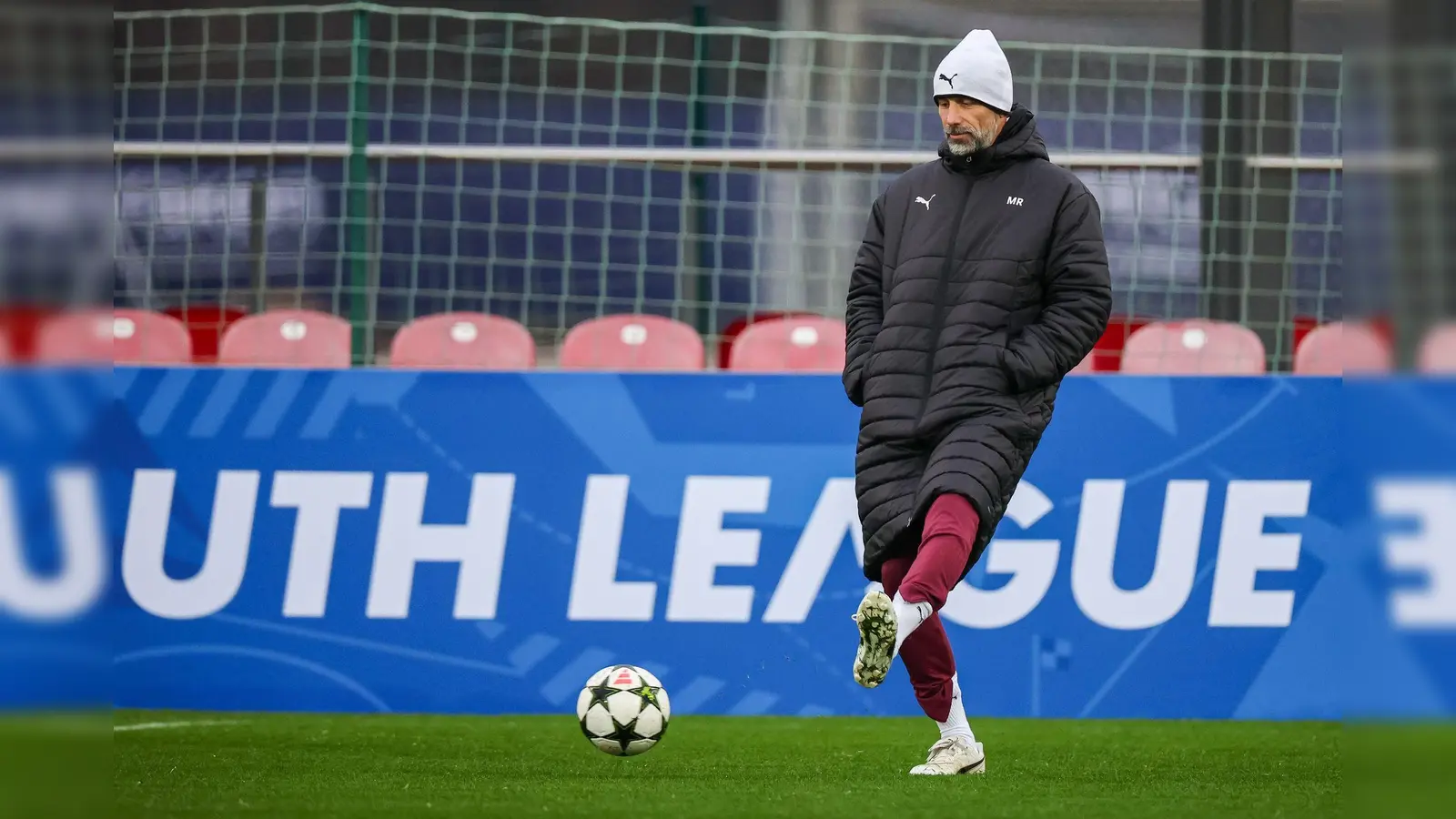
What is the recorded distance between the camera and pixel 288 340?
7664 millimetres

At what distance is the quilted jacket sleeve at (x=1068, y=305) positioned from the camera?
484 centimetres

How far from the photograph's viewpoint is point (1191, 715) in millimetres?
7094

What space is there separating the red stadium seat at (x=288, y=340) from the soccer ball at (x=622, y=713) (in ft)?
8.71

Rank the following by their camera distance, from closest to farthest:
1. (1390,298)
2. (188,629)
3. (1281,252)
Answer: (1390,298) → (188,629) → (1281,252)

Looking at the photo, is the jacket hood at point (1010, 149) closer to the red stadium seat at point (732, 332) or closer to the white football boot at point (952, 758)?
the white football boot at point (952, 758)

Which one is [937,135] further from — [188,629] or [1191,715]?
[188,629]

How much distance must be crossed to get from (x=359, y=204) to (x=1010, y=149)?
11.2 feet

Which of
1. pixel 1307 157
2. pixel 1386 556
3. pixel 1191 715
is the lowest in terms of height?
pixel 1191 715

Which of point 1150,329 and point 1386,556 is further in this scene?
point 1150,329

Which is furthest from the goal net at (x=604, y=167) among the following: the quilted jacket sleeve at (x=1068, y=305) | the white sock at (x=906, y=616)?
the white sock at (x=906, y=616)

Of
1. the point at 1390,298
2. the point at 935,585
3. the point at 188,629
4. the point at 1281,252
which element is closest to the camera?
the point at 1390,298

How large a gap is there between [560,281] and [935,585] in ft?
11.5

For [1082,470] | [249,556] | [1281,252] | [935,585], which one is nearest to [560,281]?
[249,556]

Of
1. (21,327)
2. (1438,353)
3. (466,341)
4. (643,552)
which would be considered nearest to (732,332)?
(466,341)
